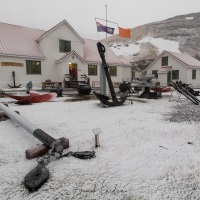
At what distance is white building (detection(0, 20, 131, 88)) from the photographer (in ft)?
58.2

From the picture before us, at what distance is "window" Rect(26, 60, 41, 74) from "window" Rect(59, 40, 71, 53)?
11.0 feet

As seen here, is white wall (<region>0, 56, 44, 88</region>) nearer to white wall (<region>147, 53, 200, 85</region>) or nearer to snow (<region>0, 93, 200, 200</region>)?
snow (<region>0, 93, 200, 200</region>)

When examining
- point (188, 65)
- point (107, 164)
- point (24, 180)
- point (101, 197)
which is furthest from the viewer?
point (188, 65)

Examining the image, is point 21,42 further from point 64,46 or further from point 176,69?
point 176,69

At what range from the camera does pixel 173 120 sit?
19.0 feet

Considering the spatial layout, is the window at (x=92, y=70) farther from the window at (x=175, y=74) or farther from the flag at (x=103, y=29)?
the window at (x=175, y=74)

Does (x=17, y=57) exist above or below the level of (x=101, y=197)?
above

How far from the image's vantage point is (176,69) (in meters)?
30.0

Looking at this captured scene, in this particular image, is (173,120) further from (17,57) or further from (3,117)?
(17,57)

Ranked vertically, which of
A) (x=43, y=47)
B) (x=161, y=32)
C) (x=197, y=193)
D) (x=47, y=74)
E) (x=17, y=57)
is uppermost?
(x=161, y=32)

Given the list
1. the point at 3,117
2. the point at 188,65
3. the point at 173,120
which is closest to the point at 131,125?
the point at 173,120

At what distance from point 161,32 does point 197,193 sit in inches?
2860

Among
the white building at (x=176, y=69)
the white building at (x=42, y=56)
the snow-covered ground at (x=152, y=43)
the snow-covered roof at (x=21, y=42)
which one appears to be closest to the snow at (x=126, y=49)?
the snow-covered ground at (x=152, y=43)

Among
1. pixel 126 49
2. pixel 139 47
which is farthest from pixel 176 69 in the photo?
pixel 126 49
